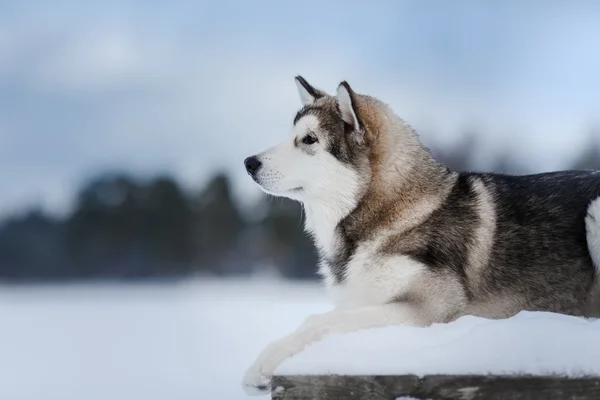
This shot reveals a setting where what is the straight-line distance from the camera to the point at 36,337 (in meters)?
13.6

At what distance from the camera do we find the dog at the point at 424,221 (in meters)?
4.22

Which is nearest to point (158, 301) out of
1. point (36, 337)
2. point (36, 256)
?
point (36, 337)

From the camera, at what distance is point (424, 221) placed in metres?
4.36

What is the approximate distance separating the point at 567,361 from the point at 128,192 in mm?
41358

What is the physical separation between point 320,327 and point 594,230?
1.77 metres

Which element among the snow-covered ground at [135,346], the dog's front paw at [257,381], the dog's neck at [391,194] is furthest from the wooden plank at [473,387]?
the snow-covered ground at [135,346]

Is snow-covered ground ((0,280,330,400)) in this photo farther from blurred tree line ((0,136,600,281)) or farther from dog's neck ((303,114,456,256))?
blurred tree line ((0,136,600,281))

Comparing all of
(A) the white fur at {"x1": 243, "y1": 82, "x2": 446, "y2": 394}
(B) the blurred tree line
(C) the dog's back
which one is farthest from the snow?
(B) the blurred tree line

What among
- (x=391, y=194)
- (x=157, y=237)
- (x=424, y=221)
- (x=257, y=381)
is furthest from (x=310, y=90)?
(x=157, y=237)

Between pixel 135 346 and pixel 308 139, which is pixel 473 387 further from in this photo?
pixel 135 346

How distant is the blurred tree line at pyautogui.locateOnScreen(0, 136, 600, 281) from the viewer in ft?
128

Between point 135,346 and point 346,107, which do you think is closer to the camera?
point 346,107

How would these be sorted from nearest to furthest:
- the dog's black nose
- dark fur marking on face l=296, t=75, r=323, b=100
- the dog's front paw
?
1. the dog's front paw
2. the dog's black nose
3. dark fur marking on face l=296, t=75, r=323, b=100

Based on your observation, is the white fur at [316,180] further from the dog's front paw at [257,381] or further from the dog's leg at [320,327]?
the dog's front paw at [257,381]
